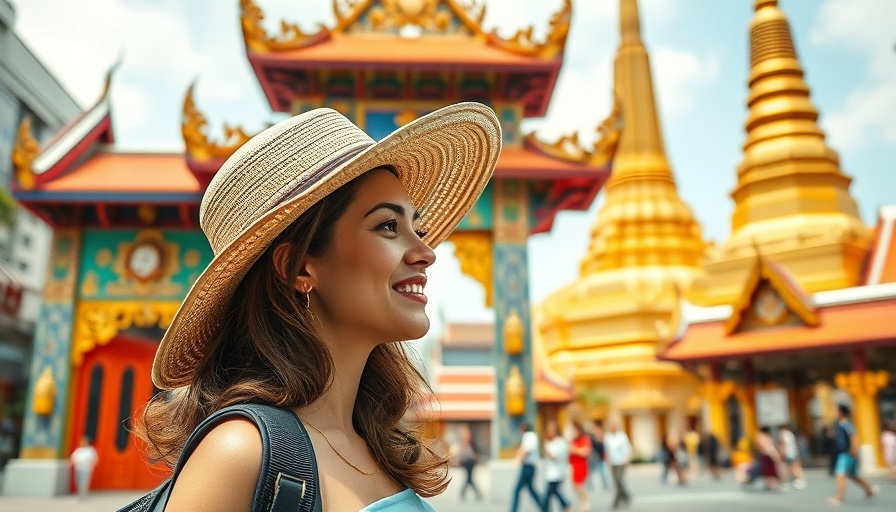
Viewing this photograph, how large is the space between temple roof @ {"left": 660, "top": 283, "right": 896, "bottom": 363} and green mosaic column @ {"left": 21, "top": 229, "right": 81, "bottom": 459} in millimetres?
12764

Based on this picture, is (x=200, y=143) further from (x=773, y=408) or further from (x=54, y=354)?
(x=773, y=408)

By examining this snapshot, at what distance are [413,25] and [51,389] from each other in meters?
7.72

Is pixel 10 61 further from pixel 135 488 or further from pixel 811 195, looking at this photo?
pixel 811 195

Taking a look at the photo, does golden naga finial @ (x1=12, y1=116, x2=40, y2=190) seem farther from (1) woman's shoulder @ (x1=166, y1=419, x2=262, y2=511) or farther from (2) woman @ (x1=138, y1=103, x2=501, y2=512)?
(1) woman's shoulder @ (x1=166, y1=419, x2=262, y2=511)

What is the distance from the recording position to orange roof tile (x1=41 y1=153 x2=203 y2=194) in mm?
10734

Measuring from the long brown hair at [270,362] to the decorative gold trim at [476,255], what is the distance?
29.9 ft

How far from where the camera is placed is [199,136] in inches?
412

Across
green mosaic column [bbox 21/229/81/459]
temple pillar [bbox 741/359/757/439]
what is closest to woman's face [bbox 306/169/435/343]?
green mosaic column [bbox 21/229/81/459]

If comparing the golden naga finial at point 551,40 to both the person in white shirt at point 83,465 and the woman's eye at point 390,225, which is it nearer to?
the person in white shirt at point 83,465

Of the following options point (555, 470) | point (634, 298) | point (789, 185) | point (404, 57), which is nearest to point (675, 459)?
point (555, 470)

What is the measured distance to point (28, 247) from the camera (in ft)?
100

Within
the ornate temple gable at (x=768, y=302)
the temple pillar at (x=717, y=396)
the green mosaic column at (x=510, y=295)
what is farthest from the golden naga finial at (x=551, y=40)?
the temple pillar at (x=717, y=396)

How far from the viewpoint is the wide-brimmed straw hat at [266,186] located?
1328mm

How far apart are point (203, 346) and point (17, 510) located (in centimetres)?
920
